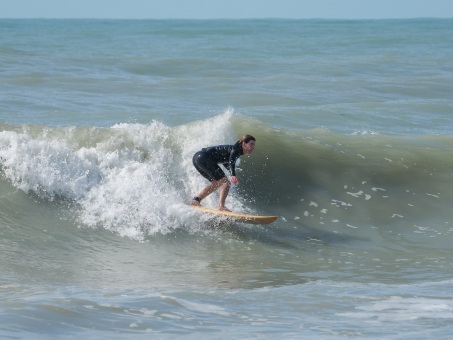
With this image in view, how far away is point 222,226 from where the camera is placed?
1175cm

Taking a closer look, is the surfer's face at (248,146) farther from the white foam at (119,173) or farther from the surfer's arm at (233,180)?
the white foam at (119,173)

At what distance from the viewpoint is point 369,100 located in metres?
24.4

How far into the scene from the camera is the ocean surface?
25.1 feet

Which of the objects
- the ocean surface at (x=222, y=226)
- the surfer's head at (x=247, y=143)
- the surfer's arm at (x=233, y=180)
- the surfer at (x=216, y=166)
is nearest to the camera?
the ocean surface at (x=222, y=226)

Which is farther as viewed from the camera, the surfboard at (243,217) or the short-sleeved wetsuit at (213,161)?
the short-sleeved wetsuit at (213,161)

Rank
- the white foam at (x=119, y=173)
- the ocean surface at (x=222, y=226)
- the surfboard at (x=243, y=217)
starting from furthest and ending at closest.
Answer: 1. the white foam at (x=119, y=173)
2. the surfboard at (x=243, y=217)
3. the ocean surface at (x=222, y=226)

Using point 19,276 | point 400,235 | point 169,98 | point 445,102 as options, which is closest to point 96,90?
point 169,98

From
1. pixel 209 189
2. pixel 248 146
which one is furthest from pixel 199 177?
pixel 248 146

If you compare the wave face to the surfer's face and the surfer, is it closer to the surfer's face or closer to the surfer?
the surfer

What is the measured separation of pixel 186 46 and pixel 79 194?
3683 cm

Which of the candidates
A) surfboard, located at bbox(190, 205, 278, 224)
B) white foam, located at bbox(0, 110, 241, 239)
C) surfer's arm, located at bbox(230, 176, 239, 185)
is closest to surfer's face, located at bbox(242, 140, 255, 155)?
surfer's arm, located at bbox(230, 176, 239, 185)

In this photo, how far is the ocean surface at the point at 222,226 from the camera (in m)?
7.65

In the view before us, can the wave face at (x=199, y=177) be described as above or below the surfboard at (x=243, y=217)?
above

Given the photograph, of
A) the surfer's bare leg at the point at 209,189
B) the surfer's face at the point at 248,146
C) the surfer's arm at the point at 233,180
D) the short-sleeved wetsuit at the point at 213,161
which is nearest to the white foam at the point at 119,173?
the surfer's bare leg at the point at 209,189
